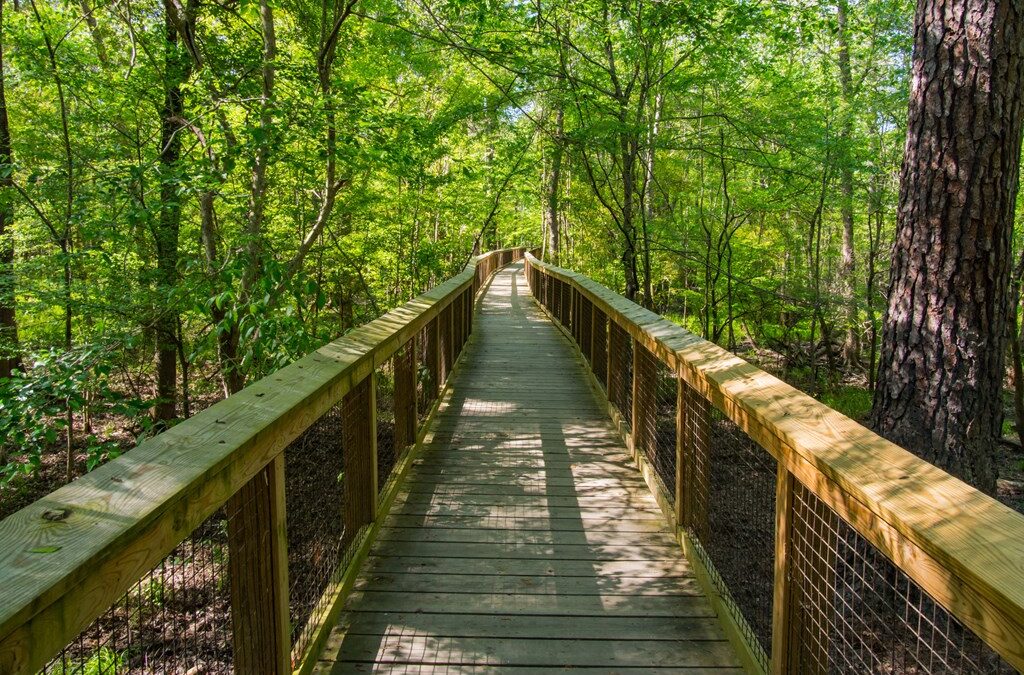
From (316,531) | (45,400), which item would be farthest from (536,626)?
(45,400)

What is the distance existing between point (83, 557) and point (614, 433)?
4.81 metres

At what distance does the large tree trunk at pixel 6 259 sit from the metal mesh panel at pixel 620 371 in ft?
19.2

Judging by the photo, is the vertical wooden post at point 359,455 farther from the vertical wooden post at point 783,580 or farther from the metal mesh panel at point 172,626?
the vertical wooden post at point 783,580

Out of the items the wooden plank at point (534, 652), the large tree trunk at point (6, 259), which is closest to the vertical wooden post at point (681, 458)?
the wooden plank at point (534, 652)

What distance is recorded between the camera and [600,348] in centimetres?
700

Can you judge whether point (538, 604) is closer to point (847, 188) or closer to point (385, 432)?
point (385, 432)

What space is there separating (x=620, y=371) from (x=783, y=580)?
352 cm

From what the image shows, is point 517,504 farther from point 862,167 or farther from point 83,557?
point 862,167

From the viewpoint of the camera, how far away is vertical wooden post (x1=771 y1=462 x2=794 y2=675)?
219cm

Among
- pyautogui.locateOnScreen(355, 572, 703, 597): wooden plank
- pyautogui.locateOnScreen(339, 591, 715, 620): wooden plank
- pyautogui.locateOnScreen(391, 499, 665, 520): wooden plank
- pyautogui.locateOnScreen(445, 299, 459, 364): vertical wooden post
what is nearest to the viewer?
pyautogui.locateOnScreen(339, 591, 715, 620): wooden plank

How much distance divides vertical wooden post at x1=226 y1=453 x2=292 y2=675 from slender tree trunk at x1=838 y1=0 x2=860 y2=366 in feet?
28.7

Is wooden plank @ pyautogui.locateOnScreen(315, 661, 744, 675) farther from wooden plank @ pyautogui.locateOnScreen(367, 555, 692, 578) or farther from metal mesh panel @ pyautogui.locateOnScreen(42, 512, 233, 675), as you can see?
wooden plank @ pyautogui.locateOnScreen(367, 555, 692, 578)

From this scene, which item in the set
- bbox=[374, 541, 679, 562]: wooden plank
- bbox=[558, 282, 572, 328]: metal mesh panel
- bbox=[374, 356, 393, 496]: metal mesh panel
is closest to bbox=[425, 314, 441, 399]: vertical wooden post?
bbox=[374, 356, 393, 496]: metal mesh panel

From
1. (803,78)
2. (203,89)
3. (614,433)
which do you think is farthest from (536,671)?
(803,78)
